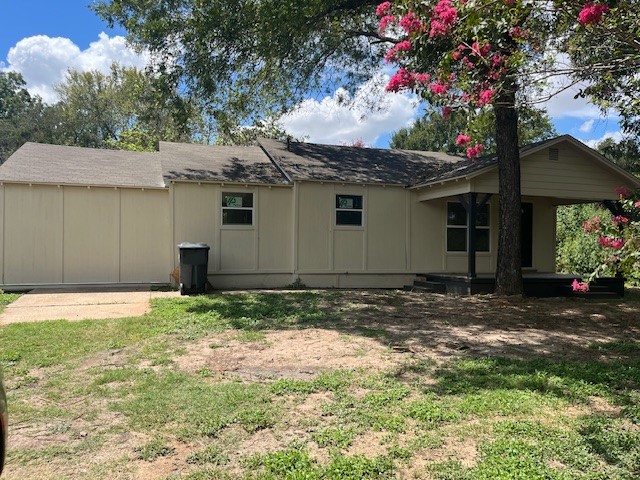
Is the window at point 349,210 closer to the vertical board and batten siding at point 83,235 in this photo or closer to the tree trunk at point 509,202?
the tree trunk at point 509,202

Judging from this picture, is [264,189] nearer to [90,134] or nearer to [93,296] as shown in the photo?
[93,296]

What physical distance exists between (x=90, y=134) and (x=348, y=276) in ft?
92.8

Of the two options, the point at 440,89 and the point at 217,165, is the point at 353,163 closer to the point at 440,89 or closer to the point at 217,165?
the point at 217,165

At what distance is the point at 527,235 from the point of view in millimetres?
14547

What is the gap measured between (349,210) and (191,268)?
181 inches

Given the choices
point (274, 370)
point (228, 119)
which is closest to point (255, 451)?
point (274, 370)

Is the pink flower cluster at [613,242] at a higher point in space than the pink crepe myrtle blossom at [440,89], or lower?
lower

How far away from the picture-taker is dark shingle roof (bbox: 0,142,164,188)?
38.8ft

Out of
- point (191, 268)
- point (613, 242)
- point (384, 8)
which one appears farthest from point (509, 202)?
point (191, 268)

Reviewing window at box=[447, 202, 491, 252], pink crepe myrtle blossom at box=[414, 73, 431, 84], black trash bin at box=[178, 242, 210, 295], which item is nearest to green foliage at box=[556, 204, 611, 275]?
window at box=[447, 202, 491, 252]

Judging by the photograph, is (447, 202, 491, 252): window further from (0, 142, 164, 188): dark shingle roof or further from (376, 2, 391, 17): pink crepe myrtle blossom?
(0, 142, 164, 188): dark shingle roof

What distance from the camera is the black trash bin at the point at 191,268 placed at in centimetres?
1098

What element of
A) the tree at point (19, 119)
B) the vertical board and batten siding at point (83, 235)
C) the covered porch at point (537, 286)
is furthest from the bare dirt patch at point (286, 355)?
the tree at point (19, 119)

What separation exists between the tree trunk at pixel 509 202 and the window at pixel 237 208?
6288 millimetres
